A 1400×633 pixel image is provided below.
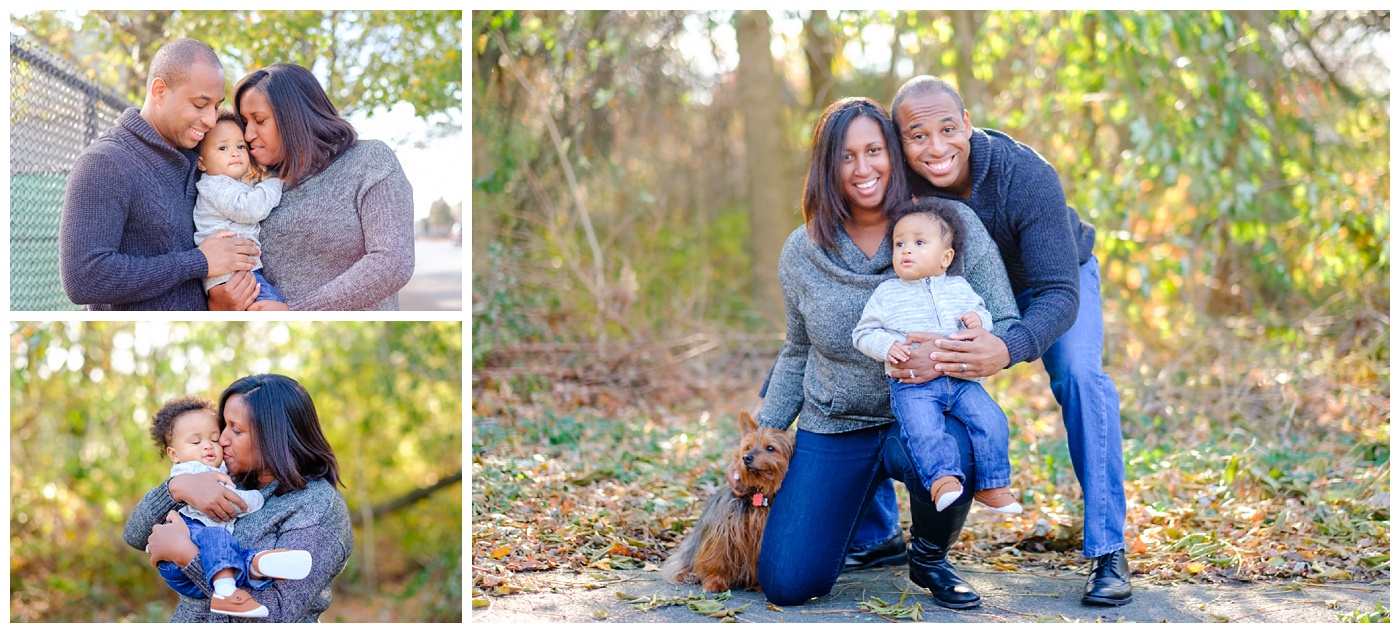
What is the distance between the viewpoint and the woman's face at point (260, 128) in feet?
9.92

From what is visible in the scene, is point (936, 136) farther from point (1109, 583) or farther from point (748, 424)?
point (1109, 583)

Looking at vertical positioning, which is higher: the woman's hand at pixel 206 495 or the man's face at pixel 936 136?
the man's face at pixel 936 136

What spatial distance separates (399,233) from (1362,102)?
22.1 ft

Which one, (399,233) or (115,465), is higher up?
(399,233)

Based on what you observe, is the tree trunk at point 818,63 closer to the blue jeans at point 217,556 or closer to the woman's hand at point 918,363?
the woman's hand at point 918,363

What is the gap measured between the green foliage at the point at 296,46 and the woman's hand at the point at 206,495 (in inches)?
77.0

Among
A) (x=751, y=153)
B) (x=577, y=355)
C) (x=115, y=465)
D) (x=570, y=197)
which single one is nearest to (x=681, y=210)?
(x=751, y=153)

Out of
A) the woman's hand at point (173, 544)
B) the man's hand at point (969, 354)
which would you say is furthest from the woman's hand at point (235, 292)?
the man's hand at point (969, 354)

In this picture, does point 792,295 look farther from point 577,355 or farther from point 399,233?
point 577,355

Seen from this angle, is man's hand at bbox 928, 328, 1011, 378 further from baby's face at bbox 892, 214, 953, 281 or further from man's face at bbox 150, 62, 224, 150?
man's face at bbox 150, 62, 224, 150

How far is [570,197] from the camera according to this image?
742 cm

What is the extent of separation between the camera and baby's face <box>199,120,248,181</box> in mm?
3006
